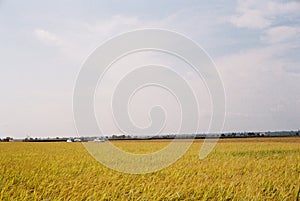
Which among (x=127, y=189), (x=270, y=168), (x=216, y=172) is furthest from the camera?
(x=270, y=168)

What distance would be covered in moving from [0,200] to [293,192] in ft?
17.3

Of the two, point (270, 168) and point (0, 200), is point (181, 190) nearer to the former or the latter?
point (0, 200)

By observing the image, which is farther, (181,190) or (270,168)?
(270,168)

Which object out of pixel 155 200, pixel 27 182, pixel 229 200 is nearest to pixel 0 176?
pixel 27 182

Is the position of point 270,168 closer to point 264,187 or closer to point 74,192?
point 264,187

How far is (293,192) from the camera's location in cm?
707

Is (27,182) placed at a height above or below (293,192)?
above

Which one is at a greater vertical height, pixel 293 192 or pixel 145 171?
pixel 145 171

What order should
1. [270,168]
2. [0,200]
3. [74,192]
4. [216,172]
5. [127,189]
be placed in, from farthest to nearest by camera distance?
[270,168] → [216,172] → [127,189] → [74,192] → [0,200]

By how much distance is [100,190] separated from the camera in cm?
678

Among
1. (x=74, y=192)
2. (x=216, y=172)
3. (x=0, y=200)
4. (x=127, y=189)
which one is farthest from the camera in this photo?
(x=216, y=172)

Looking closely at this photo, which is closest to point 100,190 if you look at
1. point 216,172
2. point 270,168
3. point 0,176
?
point 0,176

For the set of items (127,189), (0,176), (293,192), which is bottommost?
(293,192)

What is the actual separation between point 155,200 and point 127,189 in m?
0.97
